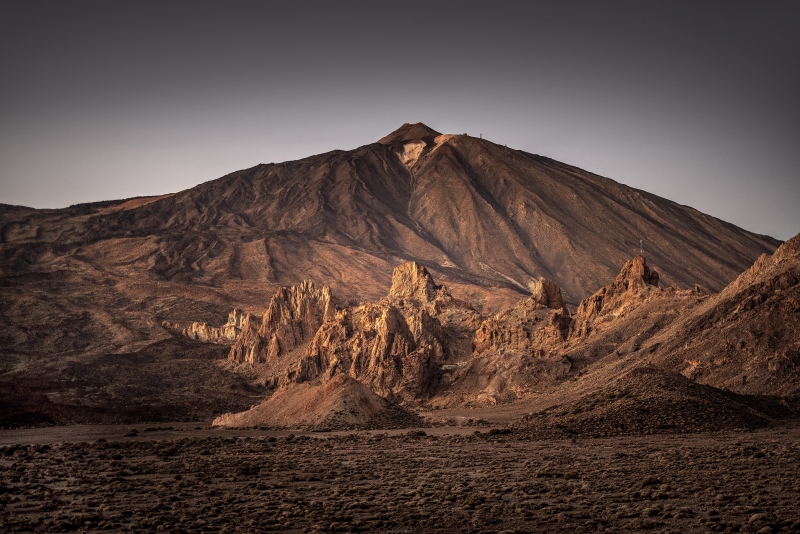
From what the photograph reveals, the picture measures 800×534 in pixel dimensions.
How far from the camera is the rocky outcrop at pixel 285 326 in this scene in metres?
118

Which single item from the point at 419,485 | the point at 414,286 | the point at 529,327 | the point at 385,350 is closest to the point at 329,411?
the point at 385,350

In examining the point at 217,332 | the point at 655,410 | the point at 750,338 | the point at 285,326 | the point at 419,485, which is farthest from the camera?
the point at 217,332

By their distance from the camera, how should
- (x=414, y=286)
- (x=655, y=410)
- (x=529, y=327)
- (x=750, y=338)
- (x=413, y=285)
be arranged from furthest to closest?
(x=413, y=285)
(x=414, y=286)
(x=529, y=327)
(x=750, y=338)
(x=655, y=410)

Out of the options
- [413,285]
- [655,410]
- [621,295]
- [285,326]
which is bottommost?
[655,410]

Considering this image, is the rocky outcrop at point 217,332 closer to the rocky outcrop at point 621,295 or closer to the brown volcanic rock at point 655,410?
the rocky outcrop at point 621,295

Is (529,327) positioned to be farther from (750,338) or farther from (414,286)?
(750,338)

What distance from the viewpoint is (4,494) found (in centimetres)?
3353

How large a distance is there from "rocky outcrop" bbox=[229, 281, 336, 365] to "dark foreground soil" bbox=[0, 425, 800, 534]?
215ft

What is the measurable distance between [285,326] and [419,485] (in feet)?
288

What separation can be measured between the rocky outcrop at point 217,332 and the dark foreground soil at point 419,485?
3535 inches

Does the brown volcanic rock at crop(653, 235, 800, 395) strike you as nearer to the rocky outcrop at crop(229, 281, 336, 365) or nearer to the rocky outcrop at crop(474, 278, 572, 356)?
the rocky outcrop at crop(474, 278, 572, 356)

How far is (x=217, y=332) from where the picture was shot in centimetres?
14362

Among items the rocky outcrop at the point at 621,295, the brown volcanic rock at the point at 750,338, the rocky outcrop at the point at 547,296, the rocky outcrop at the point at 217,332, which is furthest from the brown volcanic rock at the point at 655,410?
the rocky outcrop at the point at 217,332

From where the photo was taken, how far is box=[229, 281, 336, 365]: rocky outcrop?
117938 millimetres
